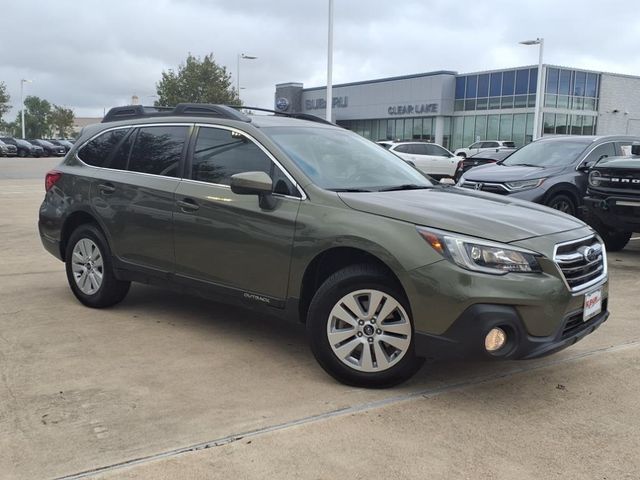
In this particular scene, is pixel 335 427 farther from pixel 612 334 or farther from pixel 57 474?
pixel 612 334

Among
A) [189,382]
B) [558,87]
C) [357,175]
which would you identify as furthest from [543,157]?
[558,87]

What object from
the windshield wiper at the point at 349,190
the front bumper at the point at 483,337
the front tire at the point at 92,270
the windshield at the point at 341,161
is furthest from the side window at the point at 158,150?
the front bumper at the point at 483,337

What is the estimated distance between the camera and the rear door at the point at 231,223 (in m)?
4.24

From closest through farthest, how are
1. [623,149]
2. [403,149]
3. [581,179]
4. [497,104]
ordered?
[581,179]
[623,149]
[403,149]
[497,104]

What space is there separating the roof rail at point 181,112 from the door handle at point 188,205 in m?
0.70

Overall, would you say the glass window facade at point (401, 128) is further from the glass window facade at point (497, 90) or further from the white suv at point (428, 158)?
the white suv at point (428, 158)

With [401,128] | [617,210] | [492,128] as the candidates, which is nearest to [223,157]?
[617,210]

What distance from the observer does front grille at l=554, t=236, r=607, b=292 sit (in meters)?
3.72

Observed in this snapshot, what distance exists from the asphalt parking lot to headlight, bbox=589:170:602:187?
137 inches

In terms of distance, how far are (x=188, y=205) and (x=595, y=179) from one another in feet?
19.5

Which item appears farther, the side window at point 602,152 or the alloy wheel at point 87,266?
the side window at point 602,152

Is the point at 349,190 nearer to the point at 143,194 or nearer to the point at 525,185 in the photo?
the point at 143,194

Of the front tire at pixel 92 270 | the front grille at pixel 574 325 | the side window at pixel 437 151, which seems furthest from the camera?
the side window at pixel 437 151

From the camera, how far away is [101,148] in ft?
18.9
